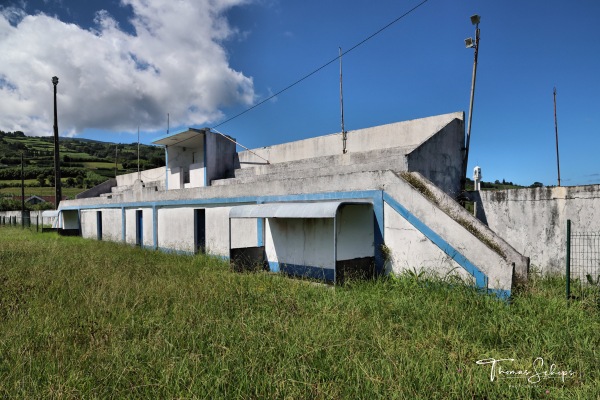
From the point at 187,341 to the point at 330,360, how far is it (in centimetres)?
176

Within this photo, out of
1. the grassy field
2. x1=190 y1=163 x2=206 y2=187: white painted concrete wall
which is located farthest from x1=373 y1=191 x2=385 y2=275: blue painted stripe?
x1=190 y1=163 x2=206 y2=187: white painted concrete wall

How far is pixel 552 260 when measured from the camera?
26.2 ft

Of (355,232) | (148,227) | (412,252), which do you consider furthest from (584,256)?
(148,227)

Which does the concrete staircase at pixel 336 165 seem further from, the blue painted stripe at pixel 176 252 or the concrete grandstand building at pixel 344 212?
the blue painted stripe at pixel 176 252

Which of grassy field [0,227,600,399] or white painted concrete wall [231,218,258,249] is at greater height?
white painted concrete wall [231,218,258,249]

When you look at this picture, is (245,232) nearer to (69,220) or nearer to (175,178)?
(175,178)

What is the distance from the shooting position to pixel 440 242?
6.43m

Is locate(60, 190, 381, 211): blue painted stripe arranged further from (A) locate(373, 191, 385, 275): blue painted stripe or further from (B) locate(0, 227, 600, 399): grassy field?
(B) locate(0, 227, 600, 399): grassy field

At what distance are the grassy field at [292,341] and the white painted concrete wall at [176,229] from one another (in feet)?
20.0

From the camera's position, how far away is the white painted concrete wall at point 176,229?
13.1 m

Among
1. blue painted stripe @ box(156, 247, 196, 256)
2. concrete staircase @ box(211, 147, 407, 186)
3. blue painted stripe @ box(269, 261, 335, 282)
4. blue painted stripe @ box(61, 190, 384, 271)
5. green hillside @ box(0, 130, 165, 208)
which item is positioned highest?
green hillside @ box(0, 130, 165, 208)

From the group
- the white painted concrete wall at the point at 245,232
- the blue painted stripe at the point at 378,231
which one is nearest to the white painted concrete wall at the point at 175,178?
the white painted concrete wall at the point at 245,232

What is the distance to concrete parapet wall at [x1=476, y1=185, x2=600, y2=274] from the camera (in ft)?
24.8

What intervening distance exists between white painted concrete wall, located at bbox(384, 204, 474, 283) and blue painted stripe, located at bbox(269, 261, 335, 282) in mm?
1495
